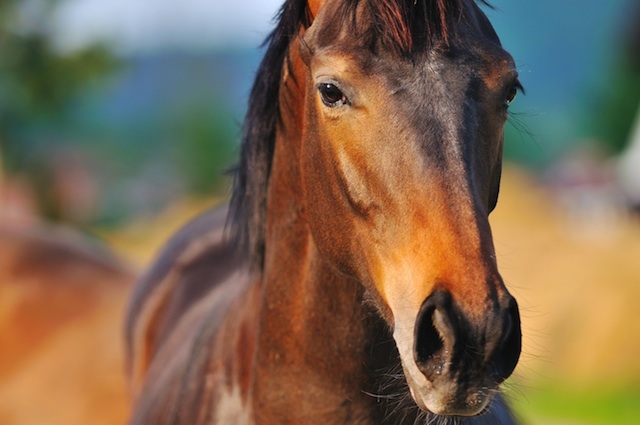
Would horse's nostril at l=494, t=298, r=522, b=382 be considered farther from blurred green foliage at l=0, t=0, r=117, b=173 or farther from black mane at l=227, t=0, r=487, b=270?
blurred green foliage at l=0, t=0, r=117, b=173

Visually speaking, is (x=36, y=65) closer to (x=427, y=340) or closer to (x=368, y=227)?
(x=368, y=227)

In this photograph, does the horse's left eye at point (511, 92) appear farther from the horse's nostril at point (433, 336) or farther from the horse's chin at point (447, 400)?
the horse's chin at point (447, 400)

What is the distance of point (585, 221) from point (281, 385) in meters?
15.0

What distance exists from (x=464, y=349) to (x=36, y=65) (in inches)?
523

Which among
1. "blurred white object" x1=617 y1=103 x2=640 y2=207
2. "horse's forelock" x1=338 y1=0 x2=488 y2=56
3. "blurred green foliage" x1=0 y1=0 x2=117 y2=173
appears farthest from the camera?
"blurred white object" x1=617 y1=103 x2=640 y2=207

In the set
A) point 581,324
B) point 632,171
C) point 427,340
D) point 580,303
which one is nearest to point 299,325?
point 427,340

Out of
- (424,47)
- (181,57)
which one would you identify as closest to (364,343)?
(424,47)

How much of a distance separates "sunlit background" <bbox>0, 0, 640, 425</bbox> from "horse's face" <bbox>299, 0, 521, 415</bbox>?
1.12 ft

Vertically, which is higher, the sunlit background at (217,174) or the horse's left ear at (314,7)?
the horse's left ear at (314,7)

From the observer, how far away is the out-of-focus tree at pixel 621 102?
17.8 m

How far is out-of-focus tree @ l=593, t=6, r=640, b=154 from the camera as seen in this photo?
58.5 ft

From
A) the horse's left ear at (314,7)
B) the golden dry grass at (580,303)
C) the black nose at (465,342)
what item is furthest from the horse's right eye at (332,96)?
the golden dry grass at (580,303)

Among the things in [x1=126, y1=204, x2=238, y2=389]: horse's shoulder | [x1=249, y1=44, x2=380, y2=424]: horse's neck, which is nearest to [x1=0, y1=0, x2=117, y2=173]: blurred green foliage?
[x1=126, y1=204, x2=238, y2=389]: horse's shoulder

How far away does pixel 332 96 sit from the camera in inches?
81.9
